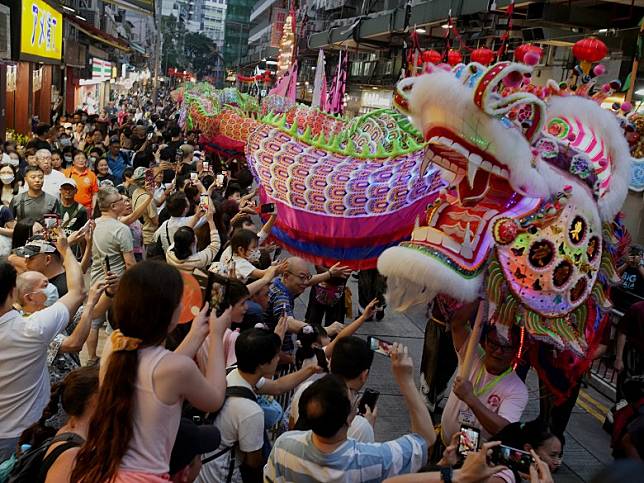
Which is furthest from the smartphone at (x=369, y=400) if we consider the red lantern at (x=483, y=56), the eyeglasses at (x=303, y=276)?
the red lantern at (x=483, y=56)

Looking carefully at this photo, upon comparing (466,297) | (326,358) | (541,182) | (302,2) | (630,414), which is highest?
(302,2)

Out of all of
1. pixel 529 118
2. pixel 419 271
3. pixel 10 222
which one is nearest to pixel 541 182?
pixel 529 118

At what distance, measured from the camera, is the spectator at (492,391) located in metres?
3.50

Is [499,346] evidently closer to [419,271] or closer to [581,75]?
[419,271]

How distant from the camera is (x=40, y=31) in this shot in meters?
12.7

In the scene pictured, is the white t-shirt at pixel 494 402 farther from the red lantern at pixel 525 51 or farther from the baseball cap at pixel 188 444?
the red lantern at pixel 525 51

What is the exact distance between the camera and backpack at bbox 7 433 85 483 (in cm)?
223

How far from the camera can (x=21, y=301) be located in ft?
11.3

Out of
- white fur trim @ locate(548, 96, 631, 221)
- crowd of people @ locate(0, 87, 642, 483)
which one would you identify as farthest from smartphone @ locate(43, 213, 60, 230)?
white fur trim @ locate(548, 96, 631, 221)

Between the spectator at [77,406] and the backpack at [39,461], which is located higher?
the spectator at [77,406]

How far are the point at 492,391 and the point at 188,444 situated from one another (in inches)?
79.4

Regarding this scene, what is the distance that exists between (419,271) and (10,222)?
3.80 m

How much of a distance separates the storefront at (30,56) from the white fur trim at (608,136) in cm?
916

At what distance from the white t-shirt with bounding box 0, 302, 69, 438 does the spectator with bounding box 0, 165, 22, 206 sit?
4137 mm
